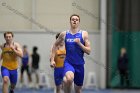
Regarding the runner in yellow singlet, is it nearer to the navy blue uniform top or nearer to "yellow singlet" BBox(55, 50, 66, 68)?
"yellow singlet" BBox(55, 50, 66, 68)

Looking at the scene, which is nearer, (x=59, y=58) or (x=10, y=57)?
(x=10, y=57)

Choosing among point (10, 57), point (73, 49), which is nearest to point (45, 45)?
point (10, 57)

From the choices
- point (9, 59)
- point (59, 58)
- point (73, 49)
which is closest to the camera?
point (73, 49)

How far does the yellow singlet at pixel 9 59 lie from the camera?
40.5ft

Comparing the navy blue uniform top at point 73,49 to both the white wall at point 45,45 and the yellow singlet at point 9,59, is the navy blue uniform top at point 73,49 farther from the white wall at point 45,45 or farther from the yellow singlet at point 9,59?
the white wall at point 45,45

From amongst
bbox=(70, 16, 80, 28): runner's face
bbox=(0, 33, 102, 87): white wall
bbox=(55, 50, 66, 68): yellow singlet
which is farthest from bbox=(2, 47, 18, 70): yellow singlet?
bbox=(0, 33, 102, 87): white wall

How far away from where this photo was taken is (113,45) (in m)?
20.9

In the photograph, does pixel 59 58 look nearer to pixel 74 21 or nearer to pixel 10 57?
pixel 10 57

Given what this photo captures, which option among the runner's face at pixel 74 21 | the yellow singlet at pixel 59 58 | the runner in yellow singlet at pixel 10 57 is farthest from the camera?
the yellow singlet at pixel 59 58

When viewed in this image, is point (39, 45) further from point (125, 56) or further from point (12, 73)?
point (12, 73)

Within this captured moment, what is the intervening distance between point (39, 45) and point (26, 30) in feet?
3.07

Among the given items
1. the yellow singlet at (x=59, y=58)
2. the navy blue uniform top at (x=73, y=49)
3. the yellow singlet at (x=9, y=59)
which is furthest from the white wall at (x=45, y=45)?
the navy blue uniform top at (x=73, y=49)

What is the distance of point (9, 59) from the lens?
12414 millimetres

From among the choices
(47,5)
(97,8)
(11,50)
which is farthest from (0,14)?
(11,50)
